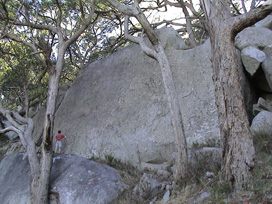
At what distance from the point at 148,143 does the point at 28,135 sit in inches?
145

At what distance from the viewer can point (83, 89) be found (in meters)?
12.6

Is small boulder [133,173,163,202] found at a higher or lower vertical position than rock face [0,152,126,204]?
lower

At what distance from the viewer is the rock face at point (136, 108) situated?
8.93m

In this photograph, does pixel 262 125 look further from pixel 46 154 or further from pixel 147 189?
pixel 46 154

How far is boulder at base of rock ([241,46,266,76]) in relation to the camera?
29.1 feet

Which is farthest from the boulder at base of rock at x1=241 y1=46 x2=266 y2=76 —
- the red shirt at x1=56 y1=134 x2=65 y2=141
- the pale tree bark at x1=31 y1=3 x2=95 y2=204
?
the red shirt at x1=56 y1=134 x2=65 y2=141

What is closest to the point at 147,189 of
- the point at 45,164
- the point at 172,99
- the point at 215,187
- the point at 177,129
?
the point at 177,129

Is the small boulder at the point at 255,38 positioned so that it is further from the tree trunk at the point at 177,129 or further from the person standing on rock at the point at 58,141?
the person standing on rock at the point at 58,141

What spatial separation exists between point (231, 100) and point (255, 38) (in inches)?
227

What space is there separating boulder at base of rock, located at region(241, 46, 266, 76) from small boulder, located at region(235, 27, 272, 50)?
1.64ft

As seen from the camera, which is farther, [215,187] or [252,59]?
[252,59]

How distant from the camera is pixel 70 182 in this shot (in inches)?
307

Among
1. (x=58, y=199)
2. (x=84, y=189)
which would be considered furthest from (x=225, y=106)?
(x=58, y=199)

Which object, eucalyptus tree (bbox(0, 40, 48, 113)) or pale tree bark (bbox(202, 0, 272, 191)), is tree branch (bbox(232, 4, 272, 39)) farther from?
eucalyptus tree (bbox(0, 40, 48, 113))
